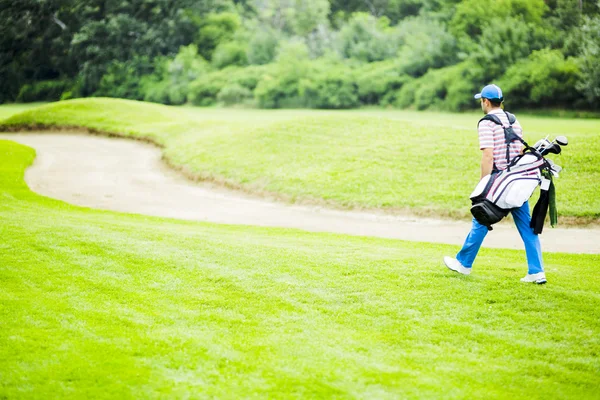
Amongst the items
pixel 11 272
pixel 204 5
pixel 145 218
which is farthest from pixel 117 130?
pixel 204 5

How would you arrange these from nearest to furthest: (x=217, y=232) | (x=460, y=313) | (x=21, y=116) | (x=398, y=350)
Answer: (x=398, y=350) → (x=460, y=313) → (x=217, y=232) → (x=21, y=116)

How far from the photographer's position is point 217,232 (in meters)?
12.0

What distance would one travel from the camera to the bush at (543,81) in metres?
34.8

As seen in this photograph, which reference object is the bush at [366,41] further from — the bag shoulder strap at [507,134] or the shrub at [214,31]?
the bag shoulder strap at [507,134]

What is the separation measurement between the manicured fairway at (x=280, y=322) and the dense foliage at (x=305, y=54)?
27192 mm

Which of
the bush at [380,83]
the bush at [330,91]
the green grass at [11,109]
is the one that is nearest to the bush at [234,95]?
the bush at [330,91]

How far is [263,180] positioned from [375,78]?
29.1 metres

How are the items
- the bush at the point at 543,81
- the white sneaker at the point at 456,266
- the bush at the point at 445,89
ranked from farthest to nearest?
the bush at the point at 445,89
the bush at the point at 543,81
the white sneaker at the point at 456,266

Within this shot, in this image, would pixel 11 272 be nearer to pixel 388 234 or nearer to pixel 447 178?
pixel 388 234

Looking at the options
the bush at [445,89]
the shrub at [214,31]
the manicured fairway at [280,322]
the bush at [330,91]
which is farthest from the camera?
the shrub at [214,31]

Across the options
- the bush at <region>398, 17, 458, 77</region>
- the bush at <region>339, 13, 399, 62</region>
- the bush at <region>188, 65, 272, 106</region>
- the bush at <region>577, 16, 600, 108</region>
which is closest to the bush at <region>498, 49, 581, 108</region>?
the bush at <region>577, 16, 600, 108</region>

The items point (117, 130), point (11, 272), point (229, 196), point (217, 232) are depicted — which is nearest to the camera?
point (11, 272)

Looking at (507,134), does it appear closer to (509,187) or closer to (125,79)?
(509,187)

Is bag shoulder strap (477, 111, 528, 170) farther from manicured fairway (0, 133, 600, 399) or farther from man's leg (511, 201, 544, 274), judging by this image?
manicured fairway (0, 133, 600, 399)
